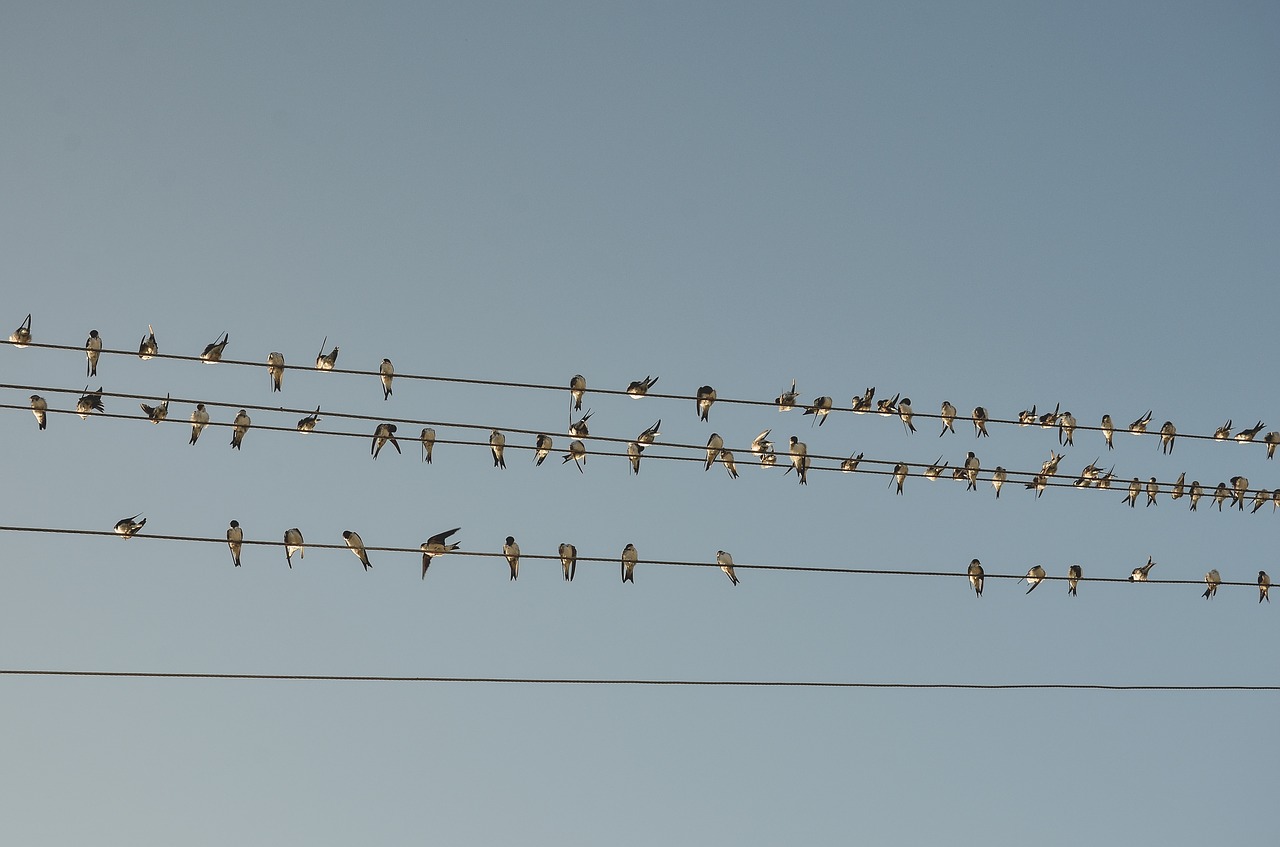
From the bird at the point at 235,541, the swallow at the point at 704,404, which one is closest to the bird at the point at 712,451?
the swallow at the point at 704,404

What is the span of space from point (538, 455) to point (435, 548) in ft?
10.7

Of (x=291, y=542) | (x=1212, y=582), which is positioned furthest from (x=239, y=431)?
(x=1212, y=582)

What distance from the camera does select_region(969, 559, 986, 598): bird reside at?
12680mm

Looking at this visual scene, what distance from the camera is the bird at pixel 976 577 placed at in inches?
499

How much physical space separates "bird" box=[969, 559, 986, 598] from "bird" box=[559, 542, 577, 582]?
3.36 meters

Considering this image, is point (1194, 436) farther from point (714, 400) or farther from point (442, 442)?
point (442, 442)

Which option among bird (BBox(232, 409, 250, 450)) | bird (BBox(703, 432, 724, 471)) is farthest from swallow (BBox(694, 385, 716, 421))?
bird (BBox(232, 409, 250, 450))

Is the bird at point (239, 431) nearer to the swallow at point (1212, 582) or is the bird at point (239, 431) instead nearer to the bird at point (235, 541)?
the bird at point (235, 541)

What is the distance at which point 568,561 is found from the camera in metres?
11.6

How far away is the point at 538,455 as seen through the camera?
1395 centimetres

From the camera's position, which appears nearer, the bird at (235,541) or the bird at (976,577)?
the bird at (235,541)

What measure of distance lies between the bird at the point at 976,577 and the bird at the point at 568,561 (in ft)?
11.0

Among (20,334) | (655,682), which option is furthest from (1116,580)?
(20,334)

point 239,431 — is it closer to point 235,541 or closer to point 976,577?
point 235,541
